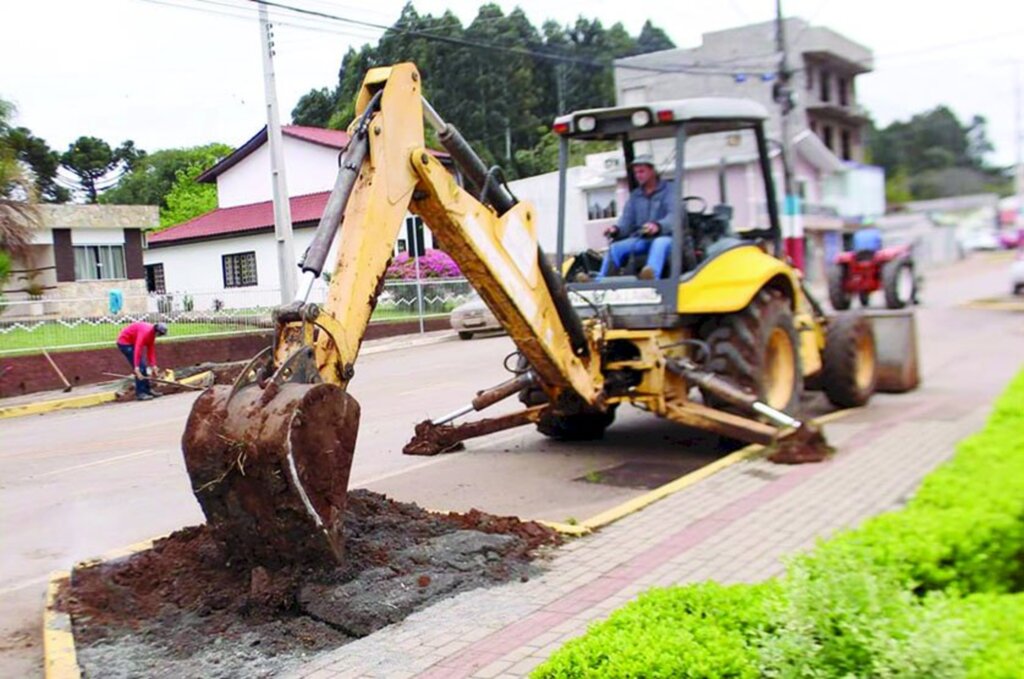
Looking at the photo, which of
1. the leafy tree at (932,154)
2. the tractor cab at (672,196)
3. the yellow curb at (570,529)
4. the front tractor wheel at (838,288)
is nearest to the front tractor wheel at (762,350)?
the tractor cab at (672,196)

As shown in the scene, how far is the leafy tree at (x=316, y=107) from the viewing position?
7.16 meters

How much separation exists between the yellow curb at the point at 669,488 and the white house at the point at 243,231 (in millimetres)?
2292

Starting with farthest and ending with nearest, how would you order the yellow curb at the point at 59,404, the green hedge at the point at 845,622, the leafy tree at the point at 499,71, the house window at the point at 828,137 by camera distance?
1. the house window at the point at 828,137
2. the yellow curb at the point at 59,404
3. the leafy tree at the point at 499,71
4. the green hedge at the point at 845,622

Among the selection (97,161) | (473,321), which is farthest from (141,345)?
(473,321)

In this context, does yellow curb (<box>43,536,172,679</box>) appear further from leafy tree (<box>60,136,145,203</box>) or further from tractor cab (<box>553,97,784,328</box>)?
tractor cab (<box>553,97,784,328</box>)

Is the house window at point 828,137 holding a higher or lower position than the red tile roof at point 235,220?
higher

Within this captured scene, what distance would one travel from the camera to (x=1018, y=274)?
82.8ft

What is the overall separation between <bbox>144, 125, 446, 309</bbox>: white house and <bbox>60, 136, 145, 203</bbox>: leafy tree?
47 cm

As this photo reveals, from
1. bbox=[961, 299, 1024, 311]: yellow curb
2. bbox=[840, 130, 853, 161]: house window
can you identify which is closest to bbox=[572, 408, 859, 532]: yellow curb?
bbox=[840, 130, 853, 161]: house window

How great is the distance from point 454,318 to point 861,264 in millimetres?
10214

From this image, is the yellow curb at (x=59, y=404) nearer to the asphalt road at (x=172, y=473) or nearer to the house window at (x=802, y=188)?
the asphalt road at (x=172, y=473)

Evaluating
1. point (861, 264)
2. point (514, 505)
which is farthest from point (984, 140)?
point (861, 264)

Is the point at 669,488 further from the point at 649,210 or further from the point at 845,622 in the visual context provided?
the point at 845,622

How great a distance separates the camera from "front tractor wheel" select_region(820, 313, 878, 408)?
11.3 metres
